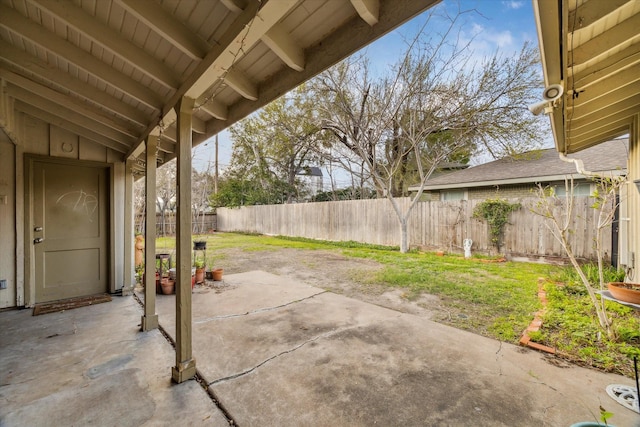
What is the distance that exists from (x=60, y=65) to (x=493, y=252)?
843 cm

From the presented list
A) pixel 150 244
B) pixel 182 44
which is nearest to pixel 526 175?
pixel 182 44

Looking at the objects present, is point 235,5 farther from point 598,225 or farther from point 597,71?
point 598,225

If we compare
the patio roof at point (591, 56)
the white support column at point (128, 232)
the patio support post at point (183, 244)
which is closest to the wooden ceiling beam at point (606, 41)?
the patio roof at point (591, 56)

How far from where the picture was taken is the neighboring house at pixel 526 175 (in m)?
7.12

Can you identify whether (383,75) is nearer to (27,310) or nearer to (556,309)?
(556,309)

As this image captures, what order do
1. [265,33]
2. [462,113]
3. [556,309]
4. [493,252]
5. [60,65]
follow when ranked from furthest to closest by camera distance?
1. [462,113]
2. [493,252]
3. [556,309]
4. [60,65]
5. [265,33]

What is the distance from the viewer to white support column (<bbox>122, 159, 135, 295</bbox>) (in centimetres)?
414

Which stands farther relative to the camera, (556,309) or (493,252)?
(493,252)

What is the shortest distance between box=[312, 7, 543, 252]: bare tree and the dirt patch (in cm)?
264

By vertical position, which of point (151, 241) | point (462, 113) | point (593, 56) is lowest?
point (151, 241)

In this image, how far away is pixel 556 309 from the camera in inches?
128

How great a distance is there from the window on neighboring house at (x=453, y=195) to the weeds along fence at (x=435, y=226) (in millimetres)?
2046

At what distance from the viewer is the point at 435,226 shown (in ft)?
25.8

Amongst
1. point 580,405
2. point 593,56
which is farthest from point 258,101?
point 580,405
